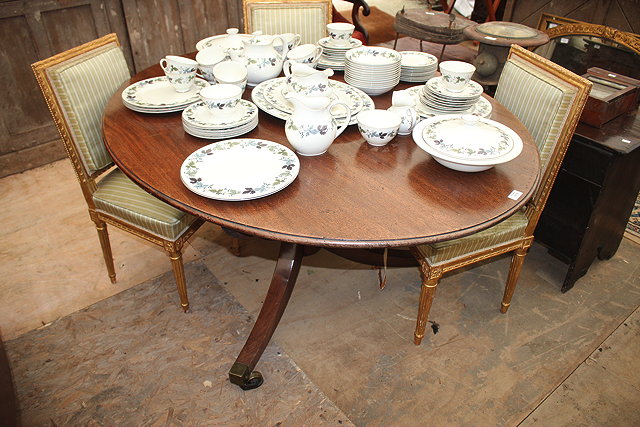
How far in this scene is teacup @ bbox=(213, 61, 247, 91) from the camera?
1672 mm

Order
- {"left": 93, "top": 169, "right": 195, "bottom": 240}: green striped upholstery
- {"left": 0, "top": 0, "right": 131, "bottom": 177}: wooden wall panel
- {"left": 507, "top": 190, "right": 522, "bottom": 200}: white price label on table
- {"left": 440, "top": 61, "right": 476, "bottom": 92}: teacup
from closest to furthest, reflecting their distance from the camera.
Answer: {"left": 507, "top": 190, "right": 522, "bottom": 200}: white price label on table, {"left": 440, "top": 61, "right": 476, "bottom": 92}: teacup, {"left": 93, "top": 169, "right": 195, "bottom": 240}: green striped upholstery, {"left": 0, "top": 0, "right": 131, "bottom": 177}: wooden wall panel

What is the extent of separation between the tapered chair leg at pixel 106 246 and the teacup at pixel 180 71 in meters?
0.61

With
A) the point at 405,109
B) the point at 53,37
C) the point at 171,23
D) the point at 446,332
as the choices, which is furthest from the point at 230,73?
the point at 171,23

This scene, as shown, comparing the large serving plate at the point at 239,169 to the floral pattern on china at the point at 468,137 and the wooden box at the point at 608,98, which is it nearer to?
the floral pattern on china at the point at 468,137

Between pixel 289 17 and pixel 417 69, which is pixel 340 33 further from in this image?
pixel 289 17

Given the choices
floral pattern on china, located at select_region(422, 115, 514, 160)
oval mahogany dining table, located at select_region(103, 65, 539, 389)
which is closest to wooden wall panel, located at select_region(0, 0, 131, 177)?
oval mahogany dining table, located at select_region(103, 65, 539, 389)

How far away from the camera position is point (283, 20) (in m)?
2.45

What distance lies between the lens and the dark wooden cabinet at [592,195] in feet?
5.98

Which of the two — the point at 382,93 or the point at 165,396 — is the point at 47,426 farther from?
the point at 382,93

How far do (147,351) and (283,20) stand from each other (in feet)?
5.42

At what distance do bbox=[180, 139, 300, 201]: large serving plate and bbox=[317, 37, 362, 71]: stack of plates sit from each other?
68cm

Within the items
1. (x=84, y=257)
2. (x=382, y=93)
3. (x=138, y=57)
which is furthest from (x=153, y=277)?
(x=138, y=57)

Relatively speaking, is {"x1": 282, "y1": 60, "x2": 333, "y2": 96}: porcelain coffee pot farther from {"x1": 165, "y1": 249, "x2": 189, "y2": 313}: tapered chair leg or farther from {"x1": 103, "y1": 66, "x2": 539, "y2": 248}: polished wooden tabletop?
{"x1": 165, "y1": 249, "x2": 189, "y2": 313}: tapered chair leg

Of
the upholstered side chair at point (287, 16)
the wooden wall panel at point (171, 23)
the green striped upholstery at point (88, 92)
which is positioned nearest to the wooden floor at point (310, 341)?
the green striped upholstery at point (88, 92)
